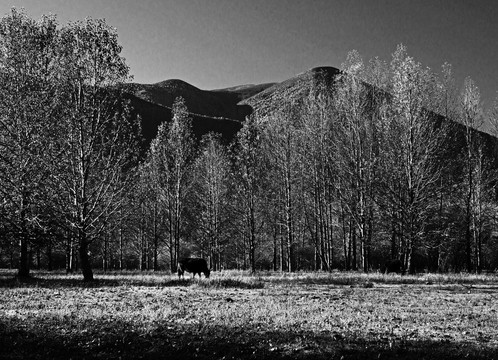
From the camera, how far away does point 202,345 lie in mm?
8914

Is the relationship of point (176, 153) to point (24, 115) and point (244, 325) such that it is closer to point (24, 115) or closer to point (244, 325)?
point (24, 115)

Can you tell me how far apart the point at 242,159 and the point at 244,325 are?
93.9 feet

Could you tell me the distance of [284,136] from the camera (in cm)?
3888

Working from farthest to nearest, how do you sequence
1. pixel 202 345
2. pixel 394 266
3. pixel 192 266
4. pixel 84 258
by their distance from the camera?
pixel 394 266 < pixel 192 266 < pixel 84 258 < pixel 202 345

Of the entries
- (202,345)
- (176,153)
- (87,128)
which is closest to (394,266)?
(176,153)

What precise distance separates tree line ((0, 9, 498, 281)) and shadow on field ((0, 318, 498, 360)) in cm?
1464

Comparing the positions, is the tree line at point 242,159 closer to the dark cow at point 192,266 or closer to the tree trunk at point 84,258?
the tree trunk at point 84,258

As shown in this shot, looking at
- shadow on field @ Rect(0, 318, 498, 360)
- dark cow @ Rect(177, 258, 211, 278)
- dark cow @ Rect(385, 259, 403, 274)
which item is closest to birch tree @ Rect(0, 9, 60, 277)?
dark cow @ Rect(177, 258, 211, 278)

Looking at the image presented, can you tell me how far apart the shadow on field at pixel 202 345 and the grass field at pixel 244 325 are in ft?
0.07

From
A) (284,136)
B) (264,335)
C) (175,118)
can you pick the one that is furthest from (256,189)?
(264,335)

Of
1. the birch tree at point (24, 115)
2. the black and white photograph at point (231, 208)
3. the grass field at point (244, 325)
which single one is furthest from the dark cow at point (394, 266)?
the birch tree at point (24, 115)

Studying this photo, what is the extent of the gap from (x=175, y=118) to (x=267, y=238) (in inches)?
1091

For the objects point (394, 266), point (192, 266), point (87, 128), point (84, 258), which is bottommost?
point (394, 266)

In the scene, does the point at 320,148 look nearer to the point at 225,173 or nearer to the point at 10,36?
the point at 225,173
